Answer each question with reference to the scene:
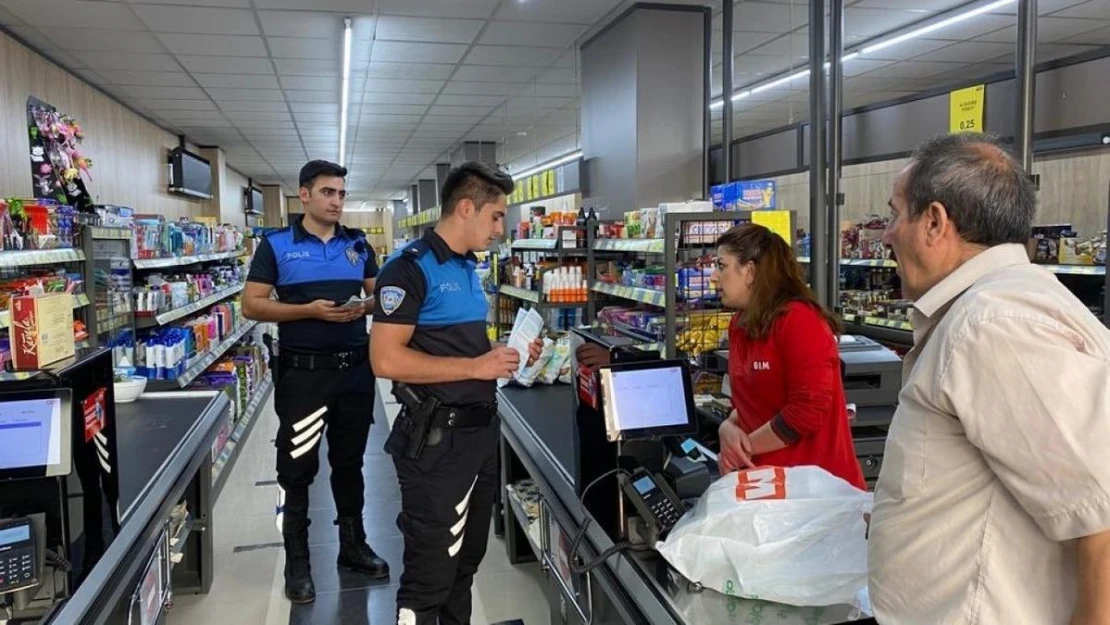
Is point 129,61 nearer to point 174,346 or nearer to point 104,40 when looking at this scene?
point 104,40

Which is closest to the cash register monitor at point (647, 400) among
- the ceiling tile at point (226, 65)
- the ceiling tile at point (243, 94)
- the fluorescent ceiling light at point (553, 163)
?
the ceiling tile at point (226, 65)

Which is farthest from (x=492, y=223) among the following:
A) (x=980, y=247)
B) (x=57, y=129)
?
(x=57, y=129)

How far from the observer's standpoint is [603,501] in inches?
80.7

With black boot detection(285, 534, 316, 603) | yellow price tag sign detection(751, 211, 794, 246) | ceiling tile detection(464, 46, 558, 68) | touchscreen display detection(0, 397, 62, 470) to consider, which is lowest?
black boot detection(285, 534, 316, 603)

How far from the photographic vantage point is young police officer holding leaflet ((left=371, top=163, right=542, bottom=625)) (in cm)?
234

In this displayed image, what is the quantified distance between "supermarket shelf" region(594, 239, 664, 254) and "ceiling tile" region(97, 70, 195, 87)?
509 cm

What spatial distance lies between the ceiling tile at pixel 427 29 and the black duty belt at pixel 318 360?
10.7 ft

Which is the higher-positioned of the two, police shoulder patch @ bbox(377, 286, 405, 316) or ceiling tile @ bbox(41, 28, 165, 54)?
ceiling tile @ bbox(41, 28, 165, 54)

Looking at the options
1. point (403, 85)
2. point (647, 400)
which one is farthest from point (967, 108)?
point (403, 85)

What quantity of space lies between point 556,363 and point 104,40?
16.0 feet

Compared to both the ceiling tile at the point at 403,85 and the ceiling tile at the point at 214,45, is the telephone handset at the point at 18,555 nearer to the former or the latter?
the ceiling tile at the point at 214,45

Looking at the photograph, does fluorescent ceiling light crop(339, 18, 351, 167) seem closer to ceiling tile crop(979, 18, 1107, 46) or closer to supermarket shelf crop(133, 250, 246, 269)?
supermarket shelf crop(133, 250, 246, 269)

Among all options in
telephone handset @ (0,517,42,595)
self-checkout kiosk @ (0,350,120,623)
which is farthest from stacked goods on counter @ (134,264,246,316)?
telephone handset @ (0,517,42,595)

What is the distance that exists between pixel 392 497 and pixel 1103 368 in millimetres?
4431
